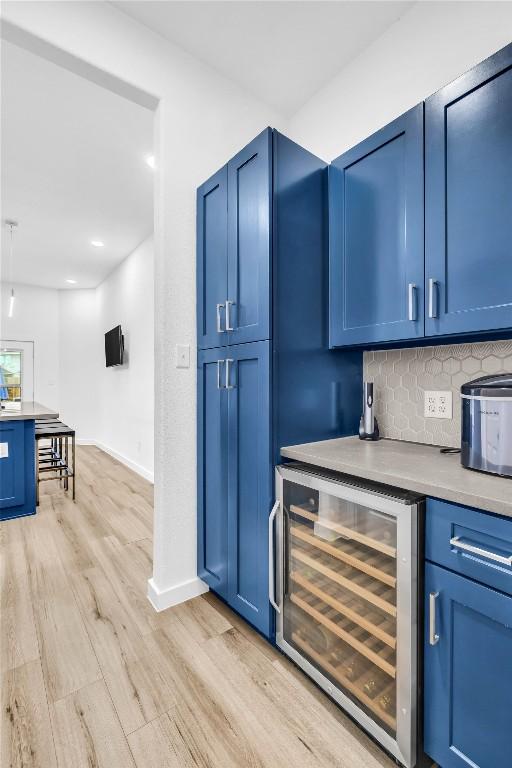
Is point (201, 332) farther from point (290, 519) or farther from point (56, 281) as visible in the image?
point (56, 281)

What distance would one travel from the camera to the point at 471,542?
97 cm

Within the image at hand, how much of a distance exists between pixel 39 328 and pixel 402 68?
22.3 ft

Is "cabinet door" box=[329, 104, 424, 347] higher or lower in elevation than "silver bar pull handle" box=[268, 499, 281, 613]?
higher

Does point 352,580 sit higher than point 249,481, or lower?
lower

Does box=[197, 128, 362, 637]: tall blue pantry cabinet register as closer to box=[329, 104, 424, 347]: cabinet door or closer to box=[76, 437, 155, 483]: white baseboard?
box=[329, 104, 424, 347]: cabinet door

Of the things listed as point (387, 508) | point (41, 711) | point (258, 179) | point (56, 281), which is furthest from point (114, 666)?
point (56, 281)

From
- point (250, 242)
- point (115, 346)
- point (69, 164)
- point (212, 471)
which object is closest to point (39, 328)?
point (115, 346)

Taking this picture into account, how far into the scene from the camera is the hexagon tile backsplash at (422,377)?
150cm

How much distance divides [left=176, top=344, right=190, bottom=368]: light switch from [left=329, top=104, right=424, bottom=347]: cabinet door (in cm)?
76

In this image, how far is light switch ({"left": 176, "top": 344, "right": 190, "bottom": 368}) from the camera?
195 cm

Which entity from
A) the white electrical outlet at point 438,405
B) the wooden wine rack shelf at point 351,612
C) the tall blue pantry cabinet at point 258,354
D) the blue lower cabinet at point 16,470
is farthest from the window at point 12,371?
the white electrical outlet at point 438,405

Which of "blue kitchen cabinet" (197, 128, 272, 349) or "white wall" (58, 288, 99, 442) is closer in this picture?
"blue kitchen cabinet" (197, 128, 272, 349)

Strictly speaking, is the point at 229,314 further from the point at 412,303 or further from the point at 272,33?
the point at 272,33

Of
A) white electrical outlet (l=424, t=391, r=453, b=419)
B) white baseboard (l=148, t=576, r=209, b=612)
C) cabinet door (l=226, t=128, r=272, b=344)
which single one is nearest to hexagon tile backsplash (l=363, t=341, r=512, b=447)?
white electrical outlet (l=424, t=391, r=453, b=419)
